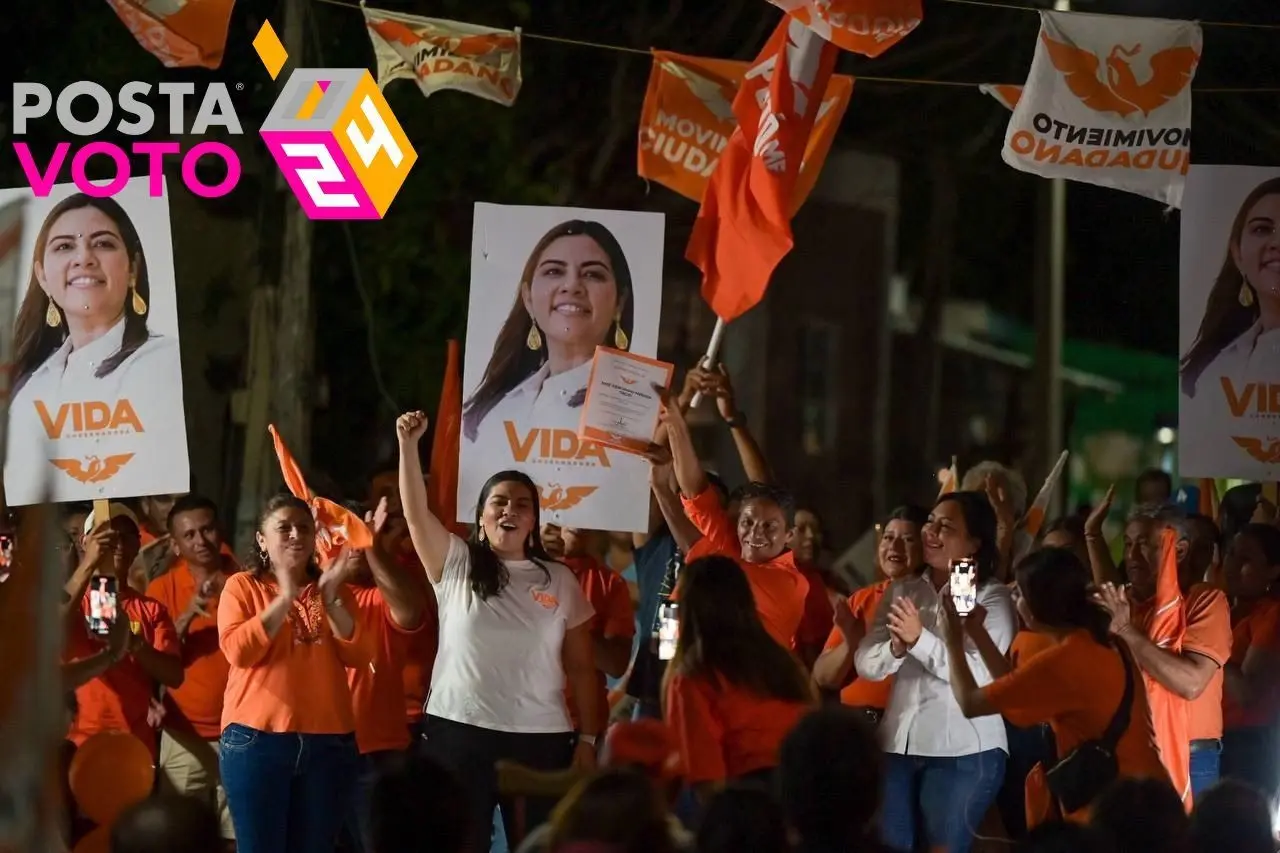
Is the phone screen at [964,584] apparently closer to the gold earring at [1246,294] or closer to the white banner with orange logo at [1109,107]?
the gold earring at [1246,294]

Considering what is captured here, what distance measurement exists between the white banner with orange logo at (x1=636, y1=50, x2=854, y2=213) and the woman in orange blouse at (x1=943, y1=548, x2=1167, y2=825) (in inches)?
198

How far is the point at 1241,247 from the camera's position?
36.7ft

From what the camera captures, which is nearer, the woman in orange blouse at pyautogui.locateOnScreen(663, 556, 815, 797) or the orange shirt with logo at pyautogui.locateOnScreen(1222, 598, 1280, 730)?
the woman in orange blouse at pyautogui.locateOnScreen(663, 556, 815, 797)

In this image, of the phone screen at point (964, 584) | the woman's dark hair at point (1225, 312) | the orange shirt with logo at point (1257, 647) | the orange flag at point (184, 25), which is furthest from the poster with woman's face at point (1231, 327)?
the orange flag at point (184, 25)

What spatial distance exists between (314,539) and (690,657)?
1.84 meters

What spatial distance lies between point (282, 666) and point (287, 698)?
5.0 inches

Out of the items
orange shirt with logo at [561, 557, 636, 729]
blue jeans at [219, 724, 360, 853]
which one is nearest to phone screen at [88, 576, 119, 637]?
blue jeans at [219, 724, 360, 853]

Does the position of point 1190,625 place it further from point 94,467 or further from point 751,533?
point 94,467

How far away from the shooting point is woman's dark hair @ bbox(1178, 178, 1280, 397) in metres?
11.1

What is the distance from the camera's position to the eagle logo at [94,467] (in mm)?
9711

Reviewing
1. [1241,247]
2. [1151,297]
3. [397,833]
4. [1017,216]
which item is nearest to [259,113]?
[1241,247]

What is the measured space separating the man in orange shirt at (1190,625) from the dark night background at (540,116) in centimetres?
544

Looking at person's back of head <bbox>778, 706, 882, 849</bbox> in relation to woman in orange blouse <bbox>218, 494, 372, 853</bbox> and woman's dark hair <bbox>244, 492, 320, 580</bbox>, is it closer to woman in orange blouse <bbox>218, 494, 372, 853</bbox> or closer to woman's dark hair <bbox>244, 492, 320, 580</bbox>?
woman in orange blouse <bbox>218, 494, 372, 853</bbox>

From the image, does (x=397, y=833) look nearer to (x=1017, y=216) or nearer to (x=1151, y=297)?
(x=1017, y=216)
